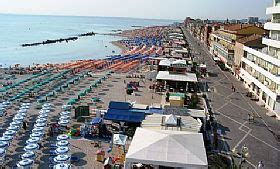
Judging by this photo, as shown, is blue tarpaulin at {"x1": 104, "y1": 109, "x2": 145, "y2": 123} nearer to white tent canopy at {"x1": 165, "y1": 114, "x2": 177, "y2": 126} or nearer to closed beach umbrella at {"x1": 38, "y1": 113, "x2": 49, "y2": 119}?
white tent canopy at {"x1": 165, "y1": 114, "x2": 177, "y2": 126}

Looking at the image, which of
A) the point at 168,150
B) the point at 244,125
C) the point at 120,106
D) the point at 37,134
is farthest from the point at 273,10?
the point at 37,134

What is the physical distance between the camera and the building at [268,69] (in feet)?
124

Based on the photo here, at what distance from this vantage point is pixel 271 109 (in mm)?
38719

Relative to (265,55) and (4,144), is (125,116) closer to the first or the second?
(4,144)

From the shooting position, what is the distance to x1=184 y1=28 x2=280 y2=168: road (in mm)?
26141

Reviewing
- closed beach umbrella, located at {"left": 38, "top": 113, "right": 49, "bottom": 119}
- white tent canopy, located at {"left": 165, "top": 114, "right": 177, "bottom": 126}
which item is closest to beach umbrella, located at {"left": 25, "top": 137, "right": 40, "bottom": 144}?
closed beach umbrella, located at {"left": 38, "top": 113, "right": 49, "bottom": 119}

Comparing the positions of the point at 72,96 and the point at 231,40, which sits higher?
the point at 231,40

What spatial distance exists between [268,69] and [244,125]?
38.4ft

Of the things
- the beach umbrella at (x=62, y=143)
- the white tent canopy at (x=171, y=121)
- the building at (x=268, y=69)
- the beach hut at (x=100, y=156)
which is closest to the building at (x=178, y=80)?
the building at (x=268, y=69)

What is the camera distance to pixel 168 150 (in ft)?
62.6

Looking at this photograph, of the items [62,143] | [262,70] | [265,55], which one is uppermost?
[265,55]

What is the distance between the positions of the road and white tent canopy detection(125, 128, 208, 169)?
259 inches

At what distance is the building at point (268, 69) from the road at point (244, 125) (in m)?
1.49

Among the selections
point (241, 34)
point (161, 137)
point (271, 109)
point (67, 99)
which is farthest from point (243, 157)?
point (241, 34)
